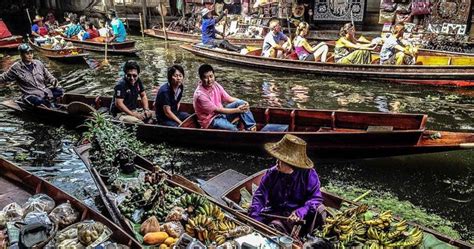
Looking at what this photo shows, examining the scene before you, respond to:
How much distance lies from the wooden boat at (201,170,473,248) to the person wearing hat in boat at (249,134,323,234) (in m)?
0.39

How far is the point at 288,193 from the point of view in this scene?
4281 mm

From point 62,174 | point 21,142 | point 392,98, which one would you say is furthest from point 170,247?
point 392,98

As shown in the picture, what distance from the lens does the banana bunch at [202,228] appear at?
388 cm

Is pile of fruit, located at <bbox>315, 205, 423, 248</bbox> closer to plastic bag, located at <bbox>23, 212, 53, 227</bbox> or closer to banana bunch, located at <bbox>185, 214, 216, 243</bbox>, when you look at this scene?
banana bunch, located at <bbox>185, 214, 216, 243</bbox>

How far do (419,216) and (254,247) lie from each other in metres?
3.33

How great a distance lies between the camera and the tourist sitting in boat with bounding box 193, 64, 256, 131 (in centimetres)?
730

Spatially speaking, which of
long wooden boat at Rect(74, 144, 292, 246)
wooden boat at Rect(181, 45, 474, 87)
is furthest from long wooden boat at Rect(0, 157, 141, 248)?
wooden boat at Rect(181, 45, 474, 87)

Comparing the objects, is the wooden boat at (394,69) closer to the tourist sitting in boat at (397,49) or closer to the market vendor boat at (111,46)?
the tourist sitting in boat at (397,49)

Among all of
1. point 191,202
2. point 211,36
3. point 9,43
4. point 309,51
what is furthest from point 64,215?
point 9,43

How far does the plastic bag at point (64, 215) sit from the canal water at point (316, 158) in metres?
1.92

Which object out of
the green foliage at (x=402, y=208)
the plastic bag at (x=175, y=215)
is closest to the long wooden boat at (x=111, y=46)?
the green foliage at (x=402, y=208)

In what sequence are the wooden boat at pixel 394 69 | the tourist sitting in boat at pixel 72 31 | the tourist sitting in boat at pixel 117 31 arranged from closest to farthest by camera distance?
the wooden boat at pixel 394 69
the tourist sitting in boat at pixel 117 31
the tourist sitting in boat at pixel 72 31

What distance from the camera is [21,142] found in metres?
8.66

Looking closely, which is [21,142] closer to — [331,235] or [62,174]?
[62,174]
